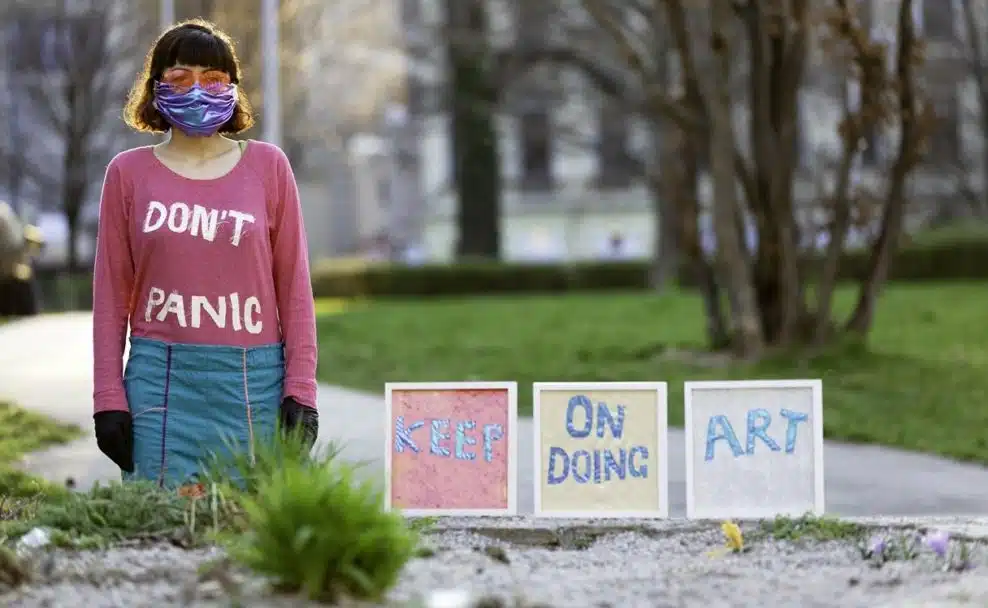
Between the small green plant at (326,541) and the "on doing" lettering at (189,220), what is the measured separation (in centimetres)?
109

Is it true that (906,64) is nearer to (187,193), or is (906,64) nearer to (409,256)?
(187,193)

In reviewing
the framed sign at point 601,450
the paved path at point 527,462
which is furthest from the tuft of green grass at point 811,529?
the paved path at point 527,462

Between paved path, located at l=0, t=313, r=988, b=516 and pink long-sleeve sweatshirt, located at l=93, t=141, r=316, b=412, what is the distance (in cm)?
70

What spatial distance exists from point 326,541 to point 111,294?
143 cm

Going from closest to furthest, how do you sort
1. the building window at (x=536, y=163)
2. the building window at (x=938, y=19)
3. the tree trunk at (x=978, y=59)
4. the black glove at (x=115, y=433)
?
the black glove at (x=115, y=433), the tree trunk at (x=978, y=59), the building window at (x=938, y=19), the building window at (x=536, y=163)

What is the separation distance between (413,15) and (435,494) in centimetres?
4169

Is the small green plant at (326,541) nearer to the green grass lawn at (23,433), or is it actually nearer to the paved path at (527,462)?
the paved path at (527,462)

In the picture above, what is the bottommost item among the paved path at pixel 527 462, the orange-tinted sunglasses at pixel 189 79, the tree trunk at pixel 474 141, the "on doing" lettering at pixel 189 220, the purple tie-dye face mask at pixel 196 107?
the paved path at pixel 527 462

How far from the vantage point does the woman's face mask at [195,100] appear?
5.22 meters

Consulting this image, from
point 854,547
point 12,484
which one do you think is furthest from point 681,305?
point 854,547

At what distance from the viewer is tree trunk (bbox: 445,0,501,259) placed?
1292 inches

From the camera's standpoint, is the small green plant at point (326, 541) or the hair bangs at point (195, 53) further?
the hair bangs at point (195, 53)

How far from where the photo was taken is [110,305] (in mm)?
5156

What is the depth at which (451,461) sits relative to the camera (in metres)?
5.86
